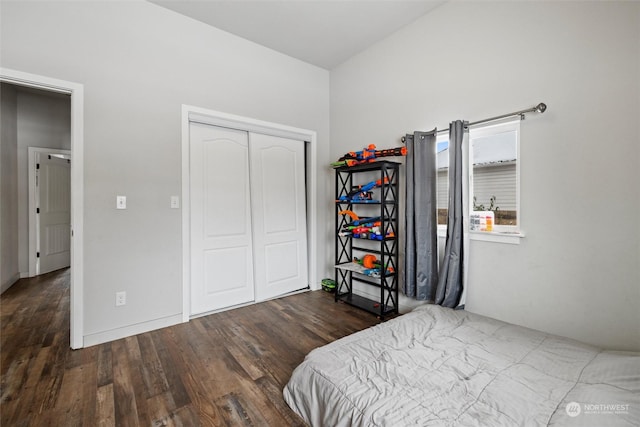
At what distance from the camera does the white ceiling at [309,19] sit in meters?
2.53

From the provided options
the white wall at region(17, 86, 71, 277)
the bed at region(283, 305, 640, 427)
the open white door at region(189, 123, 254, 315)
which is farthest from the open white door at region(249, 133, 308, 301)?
the white wall at region(17, 86, 71, 277)

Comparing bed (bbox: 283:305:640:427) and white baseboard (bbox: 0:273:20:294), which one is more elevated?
bed (bbox: 283:305:640:427)

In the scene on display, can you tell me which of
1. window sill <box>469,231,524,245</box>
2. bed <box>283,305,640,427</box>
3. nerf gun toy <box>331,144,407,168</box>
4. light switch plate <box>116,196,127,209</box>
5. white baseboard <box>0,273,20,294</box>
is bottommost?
white baseboard <box>0,273,20,294</box>

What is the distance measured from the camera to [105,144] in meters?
2.33

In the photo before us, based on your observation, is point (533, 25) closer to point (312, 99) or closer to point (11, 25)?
point (312, 99)

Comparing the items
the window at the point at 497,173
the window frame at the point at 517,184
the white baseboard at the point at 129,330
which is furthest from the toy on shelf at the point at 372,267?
the white baseboard at the point at 129,330

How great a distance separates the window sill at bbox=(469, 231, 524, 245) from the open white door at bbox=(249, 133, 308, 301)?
2.10m

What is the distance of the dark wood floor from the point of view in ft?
A: 5.06

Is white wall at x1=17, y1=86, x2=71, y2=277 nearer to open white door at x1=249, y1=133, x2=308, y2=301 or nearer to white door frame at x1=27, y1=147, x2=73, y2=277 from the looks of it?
white door frame at x1=27, y1=147, x2=73, y2=277

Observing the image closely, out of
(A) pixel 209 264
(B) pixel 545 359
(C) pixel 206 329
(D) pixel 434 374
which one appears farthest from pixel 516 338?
(A) pixel 209 264

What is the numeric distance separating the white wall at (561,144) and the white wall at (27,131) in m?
5.40

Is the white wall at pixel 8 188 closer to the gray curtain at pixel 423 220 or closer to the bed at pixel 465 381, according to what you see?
the bed at pixel 465 381

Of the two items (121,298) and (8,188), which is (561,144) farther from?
(8,188)

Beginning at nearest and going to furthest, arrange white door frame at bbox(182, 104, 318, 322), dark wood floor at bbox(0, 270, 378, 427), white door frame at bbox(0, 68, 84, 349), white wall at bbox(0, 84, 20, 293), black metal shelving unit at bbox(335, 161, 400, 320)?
dark wood floor at bbox(0, 270, 378, 427), white door frame at bbox(0, 68, 84, 349), white door frame at bbox(182, 104, 318, 322), black metal shelving unit at bbox(335, 161, 400, 320), white wall at bbox(0, 84, 20, 293)
